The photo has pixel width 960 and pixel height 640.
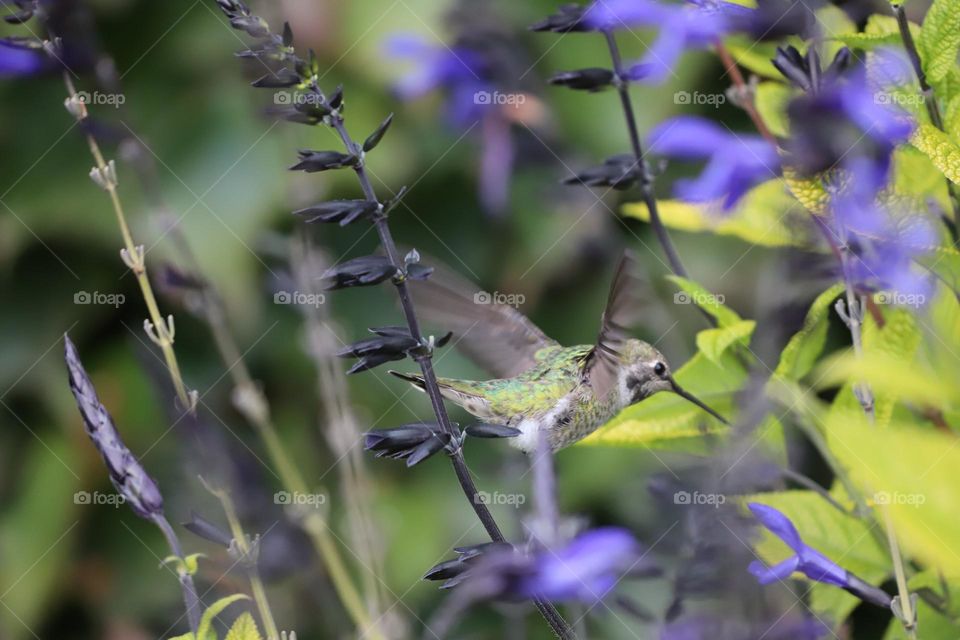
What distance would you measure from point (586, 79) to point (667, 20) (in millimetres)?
159

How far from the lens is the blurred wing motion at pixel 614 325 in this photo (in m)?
0.62

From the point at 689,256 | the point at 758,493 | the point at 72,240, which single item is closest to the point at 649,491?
the point at 758,493

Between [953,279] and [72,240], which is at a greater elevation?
[953,279]

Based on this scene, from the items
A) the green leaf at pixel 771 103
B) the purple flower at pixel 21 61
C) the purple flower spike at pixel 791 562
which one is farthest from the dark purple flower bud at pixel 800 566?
the purple flower at pixel 21 61

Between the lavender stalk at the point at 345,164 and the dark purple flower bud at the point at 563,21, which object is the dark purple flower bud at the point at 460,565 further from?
the dark purple flower bud at the point at 563,21

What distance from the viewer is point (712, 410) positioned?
A: 2.31 feet

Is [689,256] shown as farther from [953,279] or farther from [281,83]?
[281,83]

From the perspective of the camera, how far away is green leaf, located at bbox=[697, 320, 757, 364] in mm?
666

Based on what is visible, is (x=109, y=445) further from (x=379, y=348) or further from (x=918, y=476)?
(x=918, y=476)

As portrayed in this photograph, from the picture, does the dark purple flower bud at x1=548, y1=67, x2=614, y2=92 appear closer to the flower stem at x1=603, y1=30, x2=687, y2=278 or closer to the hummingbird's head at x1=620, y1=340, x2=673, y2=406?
the flower stem at x1=603, y1=30, x2=687, y2=278

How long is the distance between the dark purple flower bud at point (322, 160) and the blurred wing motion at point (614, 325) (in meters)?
0.17

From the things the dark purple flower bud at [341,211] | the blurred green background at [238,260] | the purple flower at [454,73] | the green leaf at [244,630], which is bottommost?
the blurred green background at [238,260]

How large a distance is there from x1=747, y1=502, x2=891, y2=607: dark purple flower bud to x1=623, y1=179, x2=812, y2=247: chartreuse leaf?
0.22 m

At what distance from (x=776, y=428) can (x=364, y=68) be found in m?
1.25
